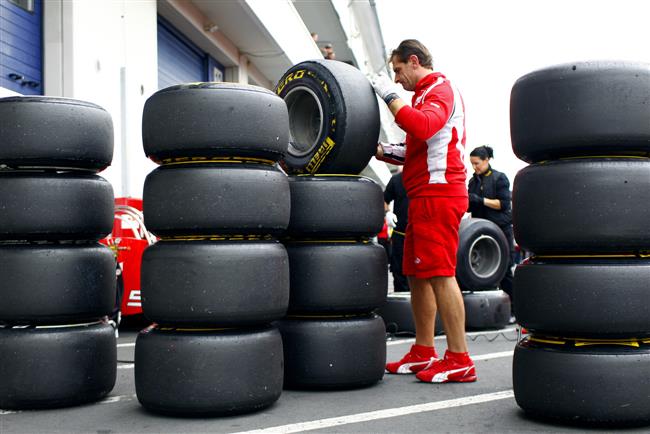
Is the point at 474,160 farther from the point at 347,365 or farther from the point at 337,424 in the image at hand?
the point at 337,424

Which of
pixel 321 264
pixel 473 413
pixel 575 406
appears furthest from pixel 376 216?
pixel 575 406

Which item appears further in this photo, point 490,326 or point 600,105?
point 490,326

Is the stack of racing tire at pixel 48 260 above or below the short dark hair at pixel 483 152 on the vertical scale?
below

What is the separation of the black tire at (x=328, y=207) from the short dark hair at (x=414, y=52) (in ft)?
3.25

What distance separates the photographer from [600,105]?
378cm

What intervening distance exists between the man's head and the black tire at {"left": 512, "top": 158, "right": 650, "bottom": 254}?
171 cm

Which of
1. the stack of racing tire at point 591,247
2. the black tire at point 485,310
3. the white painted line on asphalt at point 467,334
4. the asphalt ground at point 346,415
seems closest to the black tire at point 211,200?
the asphalt ground at point 346,415

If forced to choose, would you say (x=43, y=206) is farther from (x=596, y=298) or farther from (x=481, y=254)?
(x=481, y=254)

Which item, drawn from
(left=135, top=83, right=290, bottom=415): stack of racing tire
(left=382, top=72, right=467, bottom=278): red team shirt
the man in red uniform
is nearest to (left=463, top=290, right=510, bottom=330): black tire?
the man in red uniform

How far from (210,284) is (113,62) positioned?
30.6 ft

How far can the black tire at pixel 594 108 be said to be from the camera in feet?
12.4

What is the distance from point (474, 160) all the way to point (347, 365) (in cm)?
531

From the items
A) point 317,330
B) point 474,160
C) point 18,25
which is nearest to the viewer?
point 317,330

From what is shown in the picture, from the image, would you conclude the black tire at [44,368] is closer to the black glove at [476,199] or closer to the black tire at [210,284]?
the black tire at [210,284]
